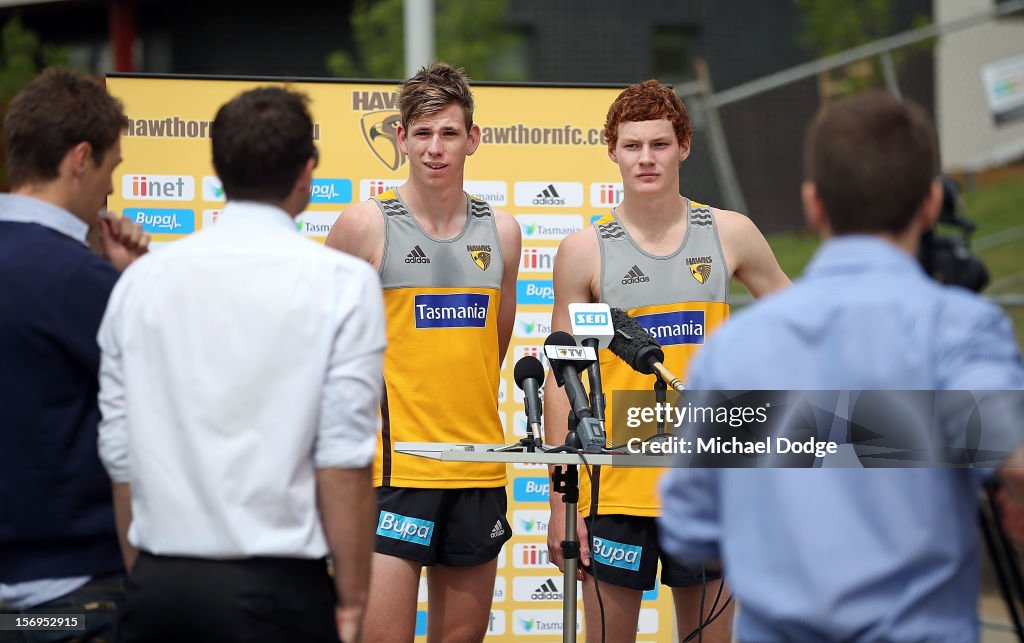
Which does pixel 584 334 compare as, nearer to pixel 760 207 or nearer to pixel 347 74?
pixel 347 74

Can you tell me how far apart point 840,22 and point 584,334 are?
12.3m

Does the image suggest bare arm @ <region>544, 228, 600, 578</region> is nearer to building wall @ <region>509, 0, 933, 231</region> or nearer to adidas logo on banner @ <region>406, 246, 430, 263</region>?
adidas logo on banner @ <region>406, 246, 430, 263</region>

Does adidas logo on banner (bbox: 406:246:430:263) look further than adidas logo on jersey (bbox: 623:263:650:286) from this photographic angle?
Yes

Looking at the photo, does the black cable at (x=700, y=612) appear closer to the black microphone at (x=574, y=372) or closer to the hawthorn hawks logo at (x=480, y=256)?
the black microphone at (x=574, y=372)

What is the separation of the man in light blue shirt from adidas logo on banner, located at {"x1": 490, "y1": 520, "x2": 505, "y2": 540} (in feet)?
7.27

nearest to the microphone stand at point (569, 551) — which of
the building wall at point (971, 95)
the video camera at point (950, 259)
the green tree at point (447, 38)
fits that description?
the video camera at point (950, 259)

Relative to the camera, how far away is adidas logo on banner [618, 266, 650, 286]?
4.07 meters

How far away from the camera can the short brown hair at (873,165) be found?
6.59 feet

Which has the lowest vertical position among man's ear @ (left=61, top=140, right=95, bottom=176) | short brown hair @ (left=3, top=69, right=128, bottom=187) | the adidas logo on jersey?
the adidas logo on jersey

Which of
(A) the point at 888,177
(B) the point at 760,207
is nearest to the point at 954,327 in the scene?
(A) the point at 888,177

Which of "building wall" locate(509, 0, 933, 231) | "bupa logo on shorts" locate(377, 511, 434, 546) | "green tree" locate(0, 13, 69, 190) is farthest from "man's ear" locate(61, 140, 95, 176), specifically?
"building wall" locate(509, 0, 933, 231)

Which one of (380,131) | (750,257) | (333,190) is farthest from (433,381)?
(380,131)

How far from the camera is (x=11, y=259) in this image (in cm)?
272

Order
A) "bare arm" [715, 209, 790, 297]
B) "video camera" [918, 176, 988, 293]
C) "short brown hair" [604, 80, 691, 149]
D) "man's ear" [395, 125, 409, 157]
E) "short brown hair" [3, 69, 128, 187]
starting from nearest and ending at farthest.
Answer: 1. "video camera" [918, 176, 988, 293]
2. "short brown hair" [3, 69, 128, 187]
3. "short brown hair" [604, 80, 691, 149]
4. "bare arm" [715, 209, 790, 297]
5. "man's ear" [395, 125, 409, 157]
